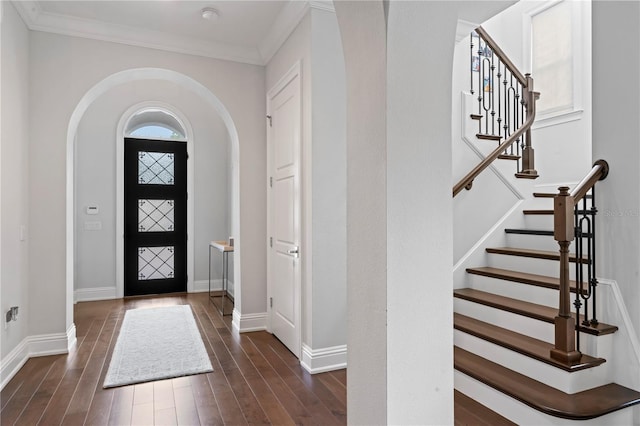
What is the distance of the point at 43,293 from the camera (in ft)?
10.9

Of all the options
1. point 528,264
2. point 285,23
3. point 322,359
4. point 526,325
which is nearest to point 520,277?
point 528,264

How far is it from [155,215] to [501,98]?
4992mm

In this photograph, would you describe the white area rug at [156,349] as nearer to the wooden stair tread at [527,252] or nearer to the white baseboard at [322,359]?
the white baseboard at [322,359]

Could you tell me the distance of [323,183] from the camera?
3037mm

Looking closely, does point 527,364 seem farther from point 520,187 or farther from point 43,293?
point 43,293

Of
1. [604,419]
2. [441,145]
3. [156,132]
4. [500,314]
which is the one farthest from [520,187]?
[156,132]

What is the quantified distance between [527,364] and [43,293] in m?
3.76

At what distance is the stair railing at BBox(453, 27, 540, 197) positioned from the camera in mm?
4008

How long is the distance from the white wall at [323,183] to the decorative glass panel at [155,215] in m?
3.63

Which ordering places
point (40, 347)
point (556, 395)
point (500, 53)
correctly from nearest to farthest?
1. point (556, 395)
2. point (40, 347)
3. point (500, 53)

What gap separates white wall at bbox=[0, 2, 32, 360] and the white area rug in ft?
2.61

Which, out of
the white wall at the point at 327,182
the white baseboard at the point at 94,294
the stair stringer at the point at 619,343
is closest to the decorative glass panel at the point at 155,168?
the white baseboard at the point at 94,294

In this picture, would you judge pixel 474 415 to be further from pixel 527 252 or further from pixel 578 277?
pixel 527 252

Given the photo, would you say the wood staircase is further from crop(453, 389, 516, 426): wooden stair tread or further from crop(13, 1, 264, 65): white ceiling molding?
crop(13, 1, 264, 65): white ceiling molding
